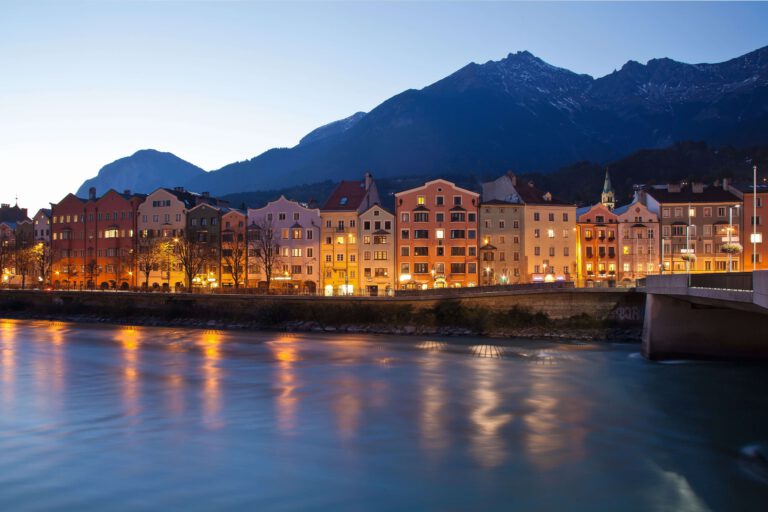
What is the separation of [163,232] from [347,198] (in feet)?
91.5

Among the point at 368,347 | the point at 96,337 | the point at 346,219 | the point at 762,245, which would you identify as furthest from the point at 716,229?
the point at 96,337

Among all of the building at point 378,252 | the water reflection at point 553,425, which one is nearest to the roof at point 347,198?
the building at point 378,252

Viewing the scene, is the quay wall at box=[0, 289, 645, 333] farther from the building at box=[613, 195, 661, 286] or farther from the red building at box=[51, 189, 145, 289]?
the building at box=[613, 195, 661, 286]

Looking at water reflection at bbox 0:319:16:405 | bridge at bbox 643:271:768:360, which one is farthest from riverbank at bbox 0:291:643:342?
bridge at bbox 643:271:768:360

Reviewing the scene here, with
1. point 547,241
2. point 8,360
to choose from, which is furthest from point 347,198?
point 8,360

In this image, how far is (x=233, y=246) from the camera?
3541 inches

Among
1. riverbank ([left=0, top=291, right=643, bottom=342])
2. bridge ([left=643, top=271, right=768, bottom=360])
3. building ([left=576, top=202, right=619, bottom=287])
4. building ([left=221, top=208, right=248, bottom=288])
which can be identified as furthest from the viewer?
building ([left=221, top=208, right=248, bottom=288])

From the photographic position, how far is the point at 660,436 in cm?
2630

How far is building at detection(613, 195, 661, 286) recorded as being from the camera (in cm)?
8250

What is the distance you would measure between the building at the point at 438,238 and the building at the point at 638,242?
17847 millimetres

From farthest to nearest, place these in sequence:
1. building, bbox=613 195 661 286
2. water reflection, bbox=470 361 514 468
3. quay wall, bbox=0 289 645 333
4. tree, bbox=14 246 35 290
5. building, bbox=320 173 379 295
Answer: tree, bbox=14 246 35 290 < building, bbox=320 173 379 295 < building, bbox=613 195 661 286 < quay wall, bbox=0 289 645 333 < water reflection, bbox=470 361 514 468

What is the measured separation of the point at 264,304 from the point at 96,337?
16.2 meters

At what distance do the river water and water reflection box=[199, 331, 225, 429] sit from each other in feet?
0.65

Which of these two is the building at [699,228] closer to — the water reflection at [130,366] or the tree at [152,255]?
the water reflection at [130,366]
